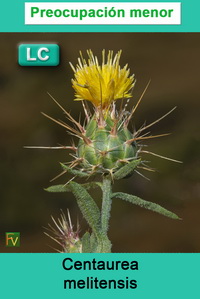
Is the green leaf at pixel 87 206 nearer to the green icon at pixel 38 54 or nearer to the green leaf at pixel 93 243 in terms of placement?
the green leaf at pixel 93 243

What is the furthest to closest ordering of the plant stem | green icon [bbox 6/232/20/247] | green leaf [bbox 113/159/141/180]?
green icon [bbox 6/232/20/247] < the plant stem < green leaf [bbox 113/159/141/180]

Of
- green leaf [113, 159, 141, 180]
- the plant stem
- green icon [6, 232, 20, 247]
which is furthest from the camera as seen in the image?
green icon [6, 232, 20, 247]

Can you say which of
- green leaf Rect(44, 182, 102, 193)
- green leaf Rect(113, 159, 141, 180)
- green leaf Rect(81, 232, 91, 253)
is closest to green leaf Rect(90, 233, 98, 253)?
green leaf Rect(81, 232, 91, 253)

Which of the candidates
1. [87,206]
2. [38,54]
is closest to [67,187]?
[87,206]

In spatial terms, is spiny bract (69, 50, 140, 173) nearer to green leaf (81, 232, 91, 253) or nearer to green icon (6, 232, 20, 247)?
green leaf (81, 232, 91, 253)

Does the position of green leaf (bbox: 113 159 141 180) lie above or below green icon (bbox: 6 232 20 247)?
above

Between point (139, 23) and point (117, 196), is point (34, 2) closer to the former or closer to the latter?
point (139, 23)
